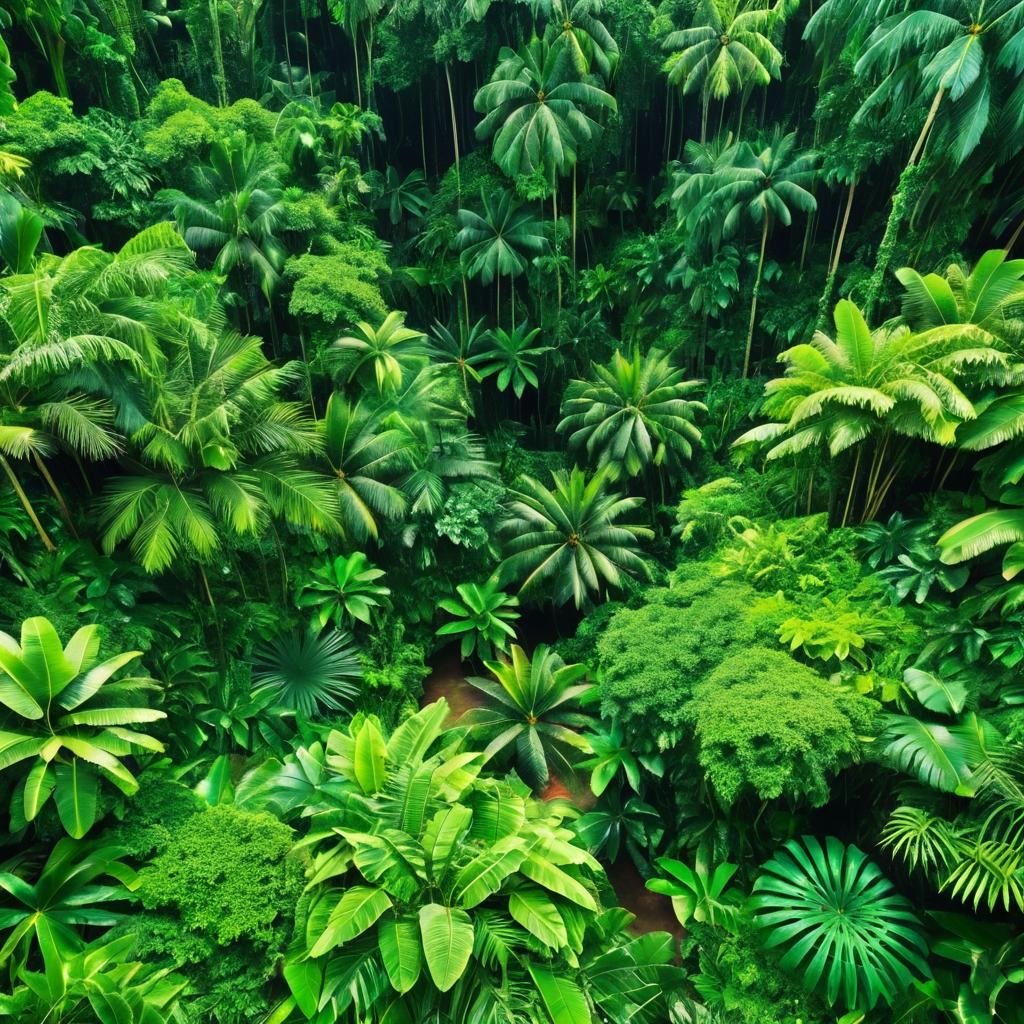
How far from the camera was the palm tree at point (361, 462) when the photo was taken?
11.3m

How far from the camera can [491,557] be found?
1316cm

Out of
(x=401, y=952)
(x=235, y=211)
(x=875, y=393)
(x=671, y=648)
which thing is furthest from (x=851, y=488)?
(x=235, y=211)

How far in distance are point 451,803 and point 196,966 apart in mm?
3027

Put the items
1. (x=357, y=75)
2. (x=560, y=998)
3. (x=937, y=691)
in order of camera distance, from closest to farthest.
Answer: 1. (x=560, y=998)
2. (x=937, y=691)
3. (x=357, y=75)

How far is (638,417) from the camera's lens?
13.6 m

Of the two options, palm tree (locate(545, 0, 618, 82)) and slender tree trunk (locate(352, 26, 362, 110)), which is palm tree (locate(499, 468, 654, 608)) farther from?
slender tree trunk (locate(352, 26, 362, 110))

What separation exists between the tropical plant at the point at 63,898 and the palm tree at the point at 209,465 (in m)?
3.26

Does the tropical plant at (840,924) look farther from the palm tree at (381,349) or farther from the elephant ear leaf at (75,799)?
the palm tree at (381,349)

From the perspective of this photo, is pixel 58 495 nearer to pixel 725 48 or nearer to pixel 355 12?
pixel 355 12

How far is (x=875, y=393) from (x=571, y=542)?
6128 mm

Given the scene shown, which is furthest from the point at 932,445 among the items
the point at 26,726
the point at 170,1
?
the point at 170,1

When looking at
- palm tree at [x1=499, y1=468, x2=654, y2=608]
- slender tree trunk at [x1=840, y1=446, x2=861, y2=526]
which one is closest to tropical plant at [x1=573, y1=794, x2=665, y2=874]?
palm tree at [x1=499, y1=468, x2=654, y2=608]

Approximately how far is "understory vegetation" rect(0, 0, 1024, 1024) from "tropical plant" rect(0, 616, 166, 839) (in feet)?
0.17

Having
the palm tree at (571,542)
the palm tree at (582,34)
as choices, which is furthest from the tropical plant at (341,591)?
the palm tree at (582,34)
